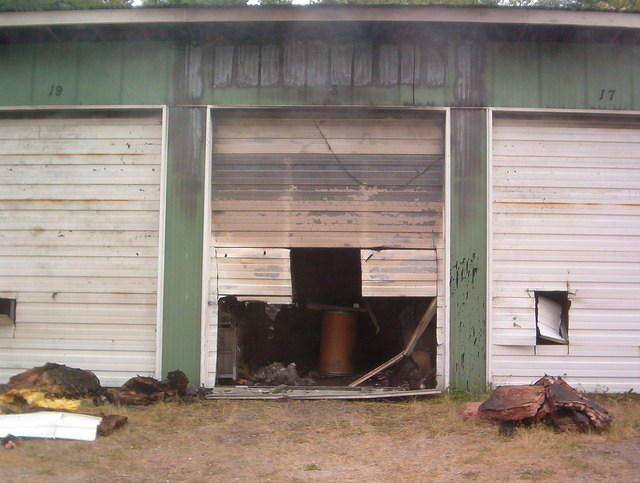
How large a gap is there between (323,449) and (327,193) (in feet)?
10.9

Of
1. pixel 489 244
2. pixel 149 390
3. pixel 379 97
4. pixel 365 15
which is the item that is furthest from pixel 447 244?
pixel 149 390

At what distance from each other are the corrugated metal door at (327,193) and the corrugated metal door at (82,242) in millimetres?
899

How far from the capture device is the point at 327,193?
819 centimetres

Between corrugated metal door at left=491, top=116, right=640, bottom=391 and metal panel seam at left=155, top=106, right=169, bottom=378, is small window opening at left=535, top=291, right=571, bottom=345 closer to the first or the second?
corrugated metal door at left=491, top=116, right=640, bottom=391

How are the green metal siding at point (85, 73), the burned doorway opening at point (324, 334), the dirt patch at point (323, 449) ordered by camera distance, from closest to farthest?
the dirt patch at point (323, 449)
the green metal siding at point (85, 73)
the burned doorway opening at point (324, 334)

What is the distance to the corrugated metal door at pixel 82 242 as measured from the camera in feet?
26.9

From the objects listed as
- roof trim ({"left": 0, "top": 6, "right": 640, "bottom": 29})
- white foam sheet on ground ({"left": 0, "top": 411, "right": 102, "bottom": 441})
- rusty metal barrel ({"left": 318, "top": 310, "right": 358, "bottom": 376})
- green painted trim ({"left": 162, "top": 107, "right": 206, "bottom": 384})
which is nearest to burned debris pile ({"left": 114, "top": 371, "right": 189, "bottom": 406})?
green painted trim ({"left": 162, "top": 107, "right": 206, "bottom": 384})

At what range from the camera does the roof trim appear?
7664mm

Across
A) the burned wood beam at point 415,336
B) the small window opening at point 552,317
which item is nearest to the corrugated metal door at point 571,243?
the small window opening at point 552,317

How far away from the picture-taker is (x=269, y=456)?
5.75 meters

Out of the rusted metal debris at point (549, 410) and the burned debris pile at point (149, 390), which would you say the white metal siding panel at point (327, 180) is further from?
the rusted metal debris at point (549, 410)

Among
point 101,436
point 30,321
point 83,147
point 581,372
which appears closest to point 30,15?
point 83,147

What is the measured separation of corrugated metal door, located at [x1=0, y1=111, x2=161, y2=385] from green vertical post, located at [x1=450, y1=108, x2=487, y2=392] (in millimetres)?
3653

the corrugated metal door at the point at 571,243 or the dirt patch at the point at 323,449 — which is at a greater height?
the corrugated metal door at the point at 571,243
